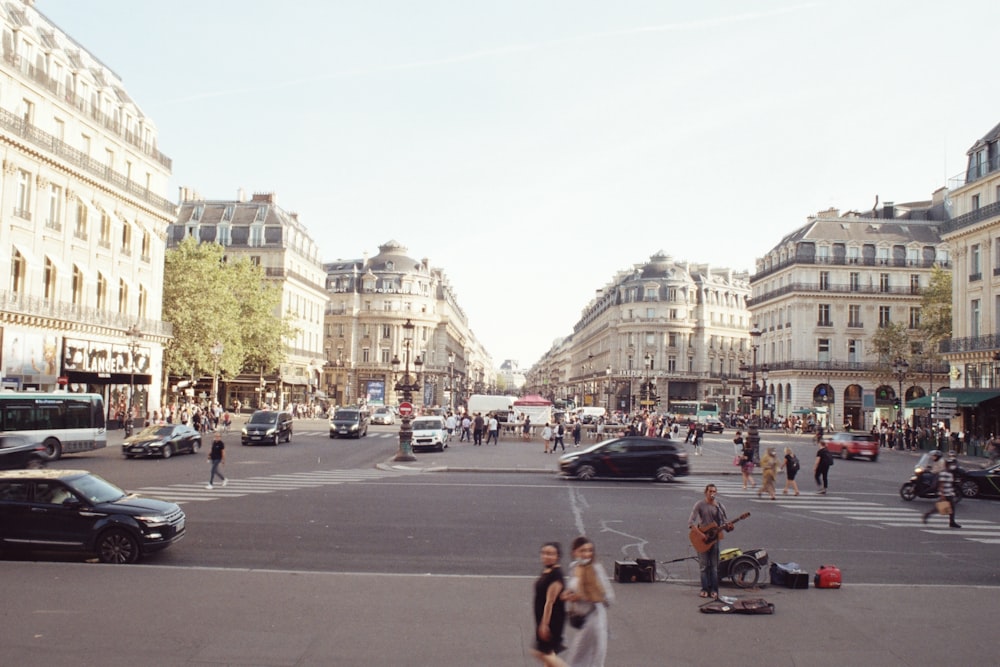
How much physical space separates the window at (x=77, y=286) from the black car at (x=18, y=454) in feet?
70.0

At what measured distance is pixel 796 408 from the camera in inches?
3027

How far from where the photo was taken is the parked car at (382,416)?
220 ft

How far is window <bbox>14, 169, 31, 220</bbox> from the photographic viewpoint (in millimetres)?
39000

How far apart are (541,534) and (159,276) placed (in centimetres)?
4481

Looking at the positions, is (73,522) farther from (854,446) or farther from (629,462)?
(854,446)

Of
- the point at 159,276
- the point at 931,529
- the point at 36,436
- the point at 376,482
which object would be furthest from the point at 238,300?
the point at 931,529

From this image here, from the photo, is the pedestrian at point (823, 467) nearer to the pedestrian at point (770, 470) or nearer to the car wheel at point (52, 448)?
the pedestrian at point (770, 470)

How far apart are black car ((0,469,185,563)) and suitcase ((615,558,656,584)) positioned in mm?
7277

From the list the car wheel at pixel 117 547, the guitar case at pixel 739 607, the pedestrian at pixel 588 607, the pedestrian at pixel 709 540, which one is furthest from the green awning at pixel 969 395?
the pedestrian at pixel 588 607

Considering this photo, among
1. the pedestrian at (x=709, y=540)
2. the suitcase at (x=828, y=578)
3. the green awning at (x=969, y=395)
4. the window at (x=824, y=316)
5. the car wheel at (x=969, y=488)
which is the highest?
the window at (x=824, y=316)

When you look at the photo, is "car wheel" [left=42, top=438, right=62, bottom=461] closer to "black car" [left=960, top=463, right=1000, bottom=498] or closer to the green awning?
"black car" [left=960, top=463, right=1000, bottom=498]

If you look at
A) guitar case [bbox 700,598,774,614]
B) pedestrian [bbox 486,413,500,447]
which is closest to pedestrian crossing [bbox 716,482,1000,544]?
guitar case [bbox 700,598,774,614]

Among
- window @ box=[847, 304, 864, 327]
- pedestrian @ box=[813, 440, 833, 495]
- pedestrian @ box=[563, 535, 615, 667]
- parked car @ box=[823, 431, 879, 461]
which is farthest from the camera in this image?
window @ box=[847, 304, 864, 327]

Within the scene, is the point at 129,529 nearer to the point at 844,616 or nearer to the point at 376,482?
the point at 844,616
